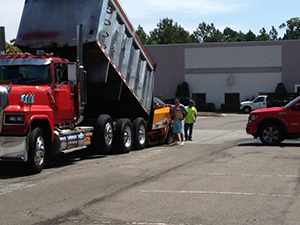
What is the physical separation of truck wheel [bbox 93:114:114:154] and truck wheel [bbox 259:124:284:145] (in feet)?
20.0

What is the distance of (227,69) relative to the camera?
56.6 meters

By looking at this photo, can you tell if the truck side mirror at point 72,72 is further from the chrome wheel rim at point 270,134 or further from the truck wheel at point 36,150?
the chrome wheel rim at point 270,134

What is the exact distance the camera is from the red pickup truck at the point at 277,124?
18922 mm

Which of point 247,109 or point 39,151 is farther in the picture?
point 247,109

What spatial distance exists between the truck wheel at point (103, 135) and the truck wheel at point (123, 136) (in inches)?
16.6

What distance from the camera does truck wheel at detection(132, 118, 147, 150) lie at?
17.8m

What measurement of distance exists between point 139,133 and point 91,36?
15.2ft

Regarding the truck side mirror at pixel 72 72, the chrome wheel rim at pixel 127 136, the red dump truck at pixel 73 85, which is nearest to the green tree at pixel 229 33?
the red dump truck at pixel 73 85

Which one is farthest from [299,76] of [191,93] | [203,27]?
[203,27]

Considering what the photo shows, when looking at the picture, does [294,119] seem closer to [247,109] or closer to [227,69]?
[247,109]

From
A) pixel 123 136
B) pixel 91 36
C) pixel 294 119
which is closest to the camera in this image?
pixel 91 36

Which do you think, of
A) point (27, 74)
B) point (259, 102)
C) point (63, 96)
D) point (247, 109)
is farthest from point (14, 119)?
point (247, 109)

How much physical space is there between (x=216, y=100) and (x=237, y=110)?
3006mm

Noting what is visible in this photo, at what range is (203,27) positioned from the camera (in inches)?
5709
